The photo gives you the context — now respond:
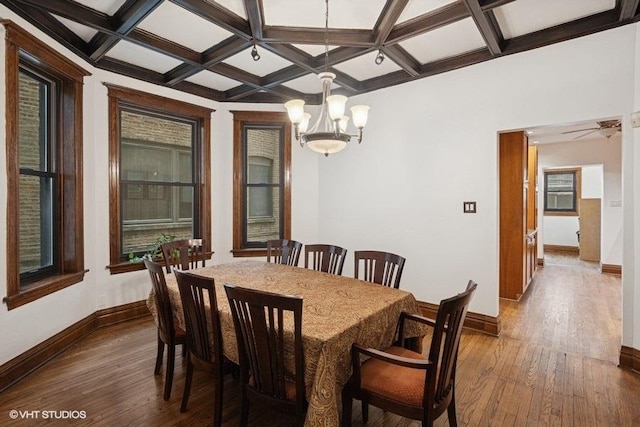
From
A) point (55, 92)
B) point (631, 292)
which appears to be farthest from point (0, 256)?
point (631, 292)

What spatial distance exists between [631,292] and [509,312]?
1512mm

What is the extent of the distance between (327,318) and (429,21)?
230 cm

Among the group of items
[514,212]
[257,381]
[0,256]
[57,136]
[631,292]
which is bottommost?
[257,381]

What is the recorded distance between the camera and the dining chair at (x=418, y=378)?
1.45 m

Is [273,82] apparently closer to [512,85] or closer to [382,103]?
[382,103]

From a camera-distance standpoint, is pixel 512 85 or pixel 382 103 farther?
pixel 382 103

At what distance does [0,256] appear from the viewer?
2277 mm

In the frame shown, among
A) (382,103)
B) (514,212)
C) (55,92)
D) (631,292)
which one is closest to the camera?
(631,292)

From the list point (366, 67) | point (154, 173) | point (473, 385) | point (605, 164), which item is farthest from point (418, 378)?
point (605, 164)

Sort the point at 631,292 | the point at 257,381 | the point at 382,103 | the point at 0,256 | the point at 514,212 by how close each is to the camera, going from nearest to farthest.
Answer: the point at 257,381 < the point at 0,256 < the point at 631,292 < the point at 382,103 < the point at 514,212

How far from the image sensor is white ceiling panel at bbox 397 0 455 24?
7.70 feet

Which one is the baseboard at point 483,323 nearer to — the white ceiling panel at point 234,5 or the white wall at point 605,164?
the white ceiling panel at point 234,5

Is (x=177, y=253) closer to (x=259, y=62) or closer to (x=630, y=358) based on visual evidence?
(x=259, y=62)
